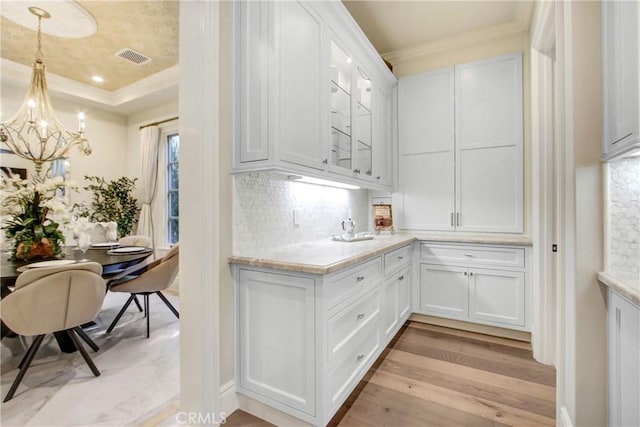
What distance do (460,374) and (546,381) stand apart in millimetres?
569

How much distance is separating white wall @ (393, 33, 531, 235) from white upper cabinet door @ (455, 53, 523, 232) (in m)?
0.05

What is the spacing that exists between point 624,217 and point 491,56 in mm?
2490

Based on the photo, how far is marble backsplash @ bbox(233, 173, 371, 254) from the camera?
179 cm

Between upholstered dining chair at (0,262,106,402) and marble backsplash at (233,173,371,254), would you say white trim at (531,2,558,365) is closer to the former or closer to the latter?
marble backsplash at (233,173,371,254)

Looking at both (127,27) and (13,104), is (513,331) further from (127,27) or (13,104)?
(13,104)

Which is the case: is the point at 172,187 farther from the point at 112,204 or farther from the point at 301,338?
the point at 301,338

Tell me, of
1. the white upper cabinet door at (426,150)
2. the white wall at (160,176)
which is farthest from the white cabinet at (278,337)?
the white wall at (160,176)

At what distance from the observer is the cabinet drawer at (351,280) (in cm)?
154

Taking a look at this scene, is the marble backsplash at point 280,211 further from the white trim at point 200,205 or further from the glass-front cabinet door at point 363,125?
the glass-front cabinet door at point 363,125

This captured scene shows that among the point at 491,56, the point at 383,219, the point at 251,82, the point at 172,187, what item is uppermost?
the point at 491,56

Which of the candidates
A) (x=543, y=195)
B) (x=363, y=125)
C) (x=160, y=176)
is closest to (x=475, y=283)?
(x=543, y=195)

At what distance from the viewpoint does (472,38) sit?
3043 mm

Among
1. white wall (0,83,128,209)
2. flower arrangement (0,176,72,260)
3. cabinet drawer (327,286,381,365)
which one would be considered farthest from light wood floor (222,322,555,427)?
white wall (0,83,128,209)

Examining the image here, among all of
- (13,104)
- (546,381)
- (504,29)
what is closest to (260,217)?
(546,381)
